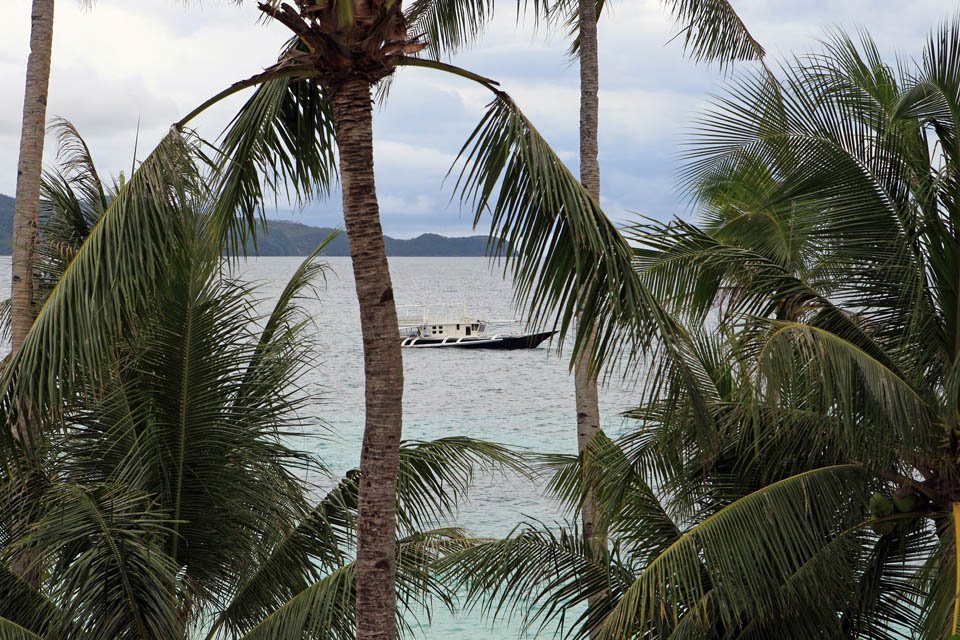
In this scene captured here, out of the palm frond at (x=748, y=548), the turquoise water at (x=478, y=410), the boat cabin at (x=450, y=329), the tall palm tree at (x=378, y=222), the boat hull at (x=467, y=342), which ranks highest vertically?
the tall palm tree at (x=378, y=222)

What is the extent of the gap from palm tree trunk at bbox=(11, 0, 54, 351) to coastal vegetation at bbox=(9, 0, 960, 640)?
26 centimetres

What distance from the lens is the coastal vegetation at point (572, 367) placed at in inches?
205

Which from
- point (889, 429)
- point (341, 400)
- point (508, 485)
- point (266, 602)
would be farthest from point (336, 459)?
point (889, 429)

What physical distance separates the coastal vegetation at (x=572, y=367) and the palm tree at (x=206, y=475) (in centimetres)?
2

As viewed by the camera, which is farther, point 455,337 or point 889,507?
point 455,337

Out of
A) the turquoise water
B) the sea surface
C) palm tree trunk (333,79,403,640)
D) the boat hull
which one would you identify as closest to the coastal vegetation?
palm tree trunk (333,79,403,640)

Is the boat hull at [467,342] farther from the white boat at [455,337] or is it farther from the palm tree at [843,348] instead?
the palm tree at [843,348]

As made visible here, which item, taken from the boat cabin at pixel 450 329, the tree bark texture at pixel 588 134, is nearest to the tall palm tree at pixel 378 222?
the tree bark texture at pixel 588 134

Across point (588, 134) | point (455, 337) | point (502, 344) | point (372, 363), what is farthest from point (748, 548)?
point (502, 344)

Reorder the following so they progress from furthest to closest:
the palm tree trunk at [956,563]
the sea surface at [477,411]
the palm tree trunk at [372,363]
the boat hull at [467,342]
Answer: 1. the boat hull at [467,342]
2. the sea surface at [477,411]
3. the palm tree trunk at [372,363]
4. the palm tree trunk at [956,563]

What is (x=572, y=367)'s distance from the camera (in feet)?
16.4

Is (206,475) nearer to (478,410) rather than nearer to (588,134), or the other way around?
(588,134)

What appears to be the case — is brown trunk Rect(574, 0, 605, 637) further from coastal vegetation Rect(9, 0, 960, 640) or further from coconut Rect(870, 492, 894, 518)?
coconut Rect(870, 492, 894, 518)

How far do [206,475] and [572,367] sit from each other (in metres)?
3.40
